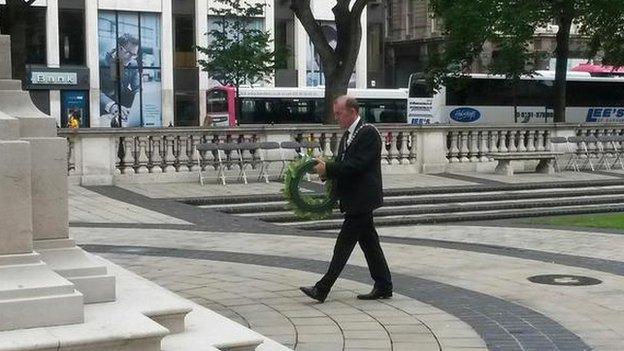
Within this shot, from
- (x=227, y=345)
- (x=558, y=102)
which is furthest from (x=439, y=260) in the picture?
(x=558, y=102)

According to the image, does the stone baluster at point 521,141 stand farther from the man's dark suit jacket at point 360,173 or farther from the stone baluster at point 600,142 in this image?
the man's dark suit jacket at point 360,173

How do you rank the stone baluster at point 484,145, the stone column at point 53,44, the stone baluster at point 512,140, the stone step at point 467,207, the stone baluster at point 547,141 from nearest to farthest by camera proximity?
1. the stone step at point 467,207
2. the stone baluster at point 484,145
3. the stone baluster at point 512,140
4. the stone baluster at point 547,141
5. the stone column at point 53,44

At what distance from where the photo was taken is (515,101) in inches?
1683

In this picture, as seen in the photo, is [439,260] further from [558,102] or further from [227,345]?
[558,102]

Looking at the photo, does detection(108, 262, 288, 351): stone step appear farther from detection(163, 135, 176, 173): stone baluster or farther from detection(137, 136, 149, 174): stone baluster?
→ detection(163, 135, 176, 173): stone baluster

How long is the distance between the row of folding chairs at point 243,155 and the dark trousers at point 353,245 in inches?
518

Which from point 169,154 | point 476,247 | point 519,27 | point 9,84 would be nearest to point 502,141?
point 519,27

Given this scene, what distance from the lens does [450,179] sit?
23359 mm

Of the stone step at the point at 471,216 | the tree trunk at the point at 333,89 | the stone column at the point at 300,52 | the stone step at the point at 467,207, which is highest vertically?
the stone column at the point at 300,52

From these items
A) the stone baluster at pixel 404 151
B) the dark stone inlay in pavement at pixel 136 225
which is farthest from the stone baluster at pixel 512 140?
the dark stone inlay in pavement at pixel 136 225

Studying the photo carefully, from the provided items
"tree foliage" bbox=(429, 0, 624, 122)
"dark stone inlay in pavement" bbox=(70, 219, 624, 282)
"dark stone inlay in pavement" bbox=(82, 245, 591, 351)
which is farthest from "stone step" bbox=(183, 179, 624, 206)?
"tree foliage" bbox=(429, 0, 624, 122)

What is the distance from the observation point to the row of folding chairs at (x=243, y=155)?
21938 mm

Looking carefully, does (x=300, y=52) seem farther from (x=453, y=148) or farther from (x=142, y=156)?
(x=142, y=156)

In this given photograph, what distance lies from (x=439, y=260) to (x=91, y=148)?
452 inches
